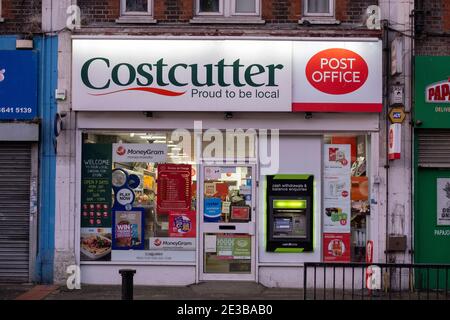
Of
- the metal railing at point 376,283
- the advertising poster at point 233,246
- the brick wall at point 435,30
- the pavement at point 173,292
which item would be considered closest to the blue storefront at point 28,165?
the pavement at point 173,292

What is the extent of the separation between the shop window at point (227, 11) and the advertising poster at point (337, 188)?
8.85 ft

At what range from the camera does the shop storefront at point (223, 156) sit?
490 inches

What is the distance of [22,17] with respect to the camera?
12758mm

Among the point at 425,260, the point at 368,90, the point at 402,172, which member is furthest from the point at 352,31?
the point at 425,260

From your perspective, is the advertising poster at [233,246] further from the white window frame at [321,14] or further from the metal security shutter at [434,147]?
the white window frame at [321,14]

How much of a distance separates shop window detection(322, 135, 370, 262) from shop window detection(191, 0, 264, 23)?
2.59 meters

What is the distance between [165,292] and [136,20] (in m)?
4.76

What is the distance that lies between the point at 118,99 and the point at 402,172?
509 centimetres

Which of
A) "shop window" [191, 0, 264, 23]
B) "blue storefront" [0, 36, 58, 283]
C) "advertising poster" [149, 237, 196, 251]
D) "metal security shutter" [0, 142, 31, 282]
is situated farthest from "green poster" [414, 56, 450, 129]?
"metal security shutter" [0, 142, 31, 282]

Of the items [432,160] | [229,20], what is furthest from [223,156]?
[432,160]

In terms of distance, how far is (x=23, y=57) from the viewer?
1262 centimetres

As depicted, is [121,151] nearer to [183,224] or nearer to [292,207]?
[183,224]
